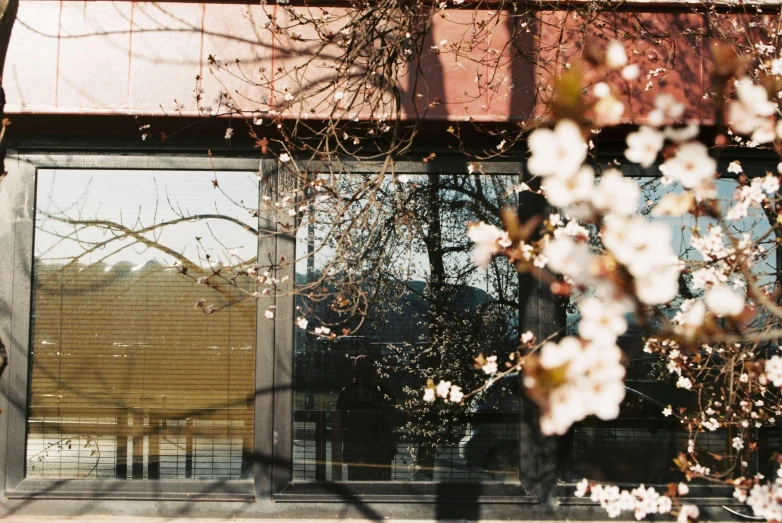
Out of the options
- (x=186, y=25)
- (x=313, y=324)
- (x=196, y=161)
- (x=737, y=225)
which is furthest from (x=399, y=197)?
(x=737, y=225)

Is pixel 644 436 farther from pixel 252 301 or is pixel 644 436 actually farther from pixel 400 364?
pixel 252 301

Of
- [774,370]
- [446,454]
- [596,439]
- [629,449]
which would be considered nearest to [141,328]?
[446,454]

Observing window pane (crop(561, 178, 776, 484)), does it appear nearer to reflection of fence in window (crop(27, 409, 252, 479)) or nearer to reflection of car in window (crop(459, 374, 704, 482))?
reflection of car in window (crop(459, 374, 704, 482))

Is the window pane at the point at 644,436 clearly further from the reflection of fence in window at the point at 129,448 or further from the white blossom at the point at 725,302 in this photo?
the white blossom at the point at 725,302

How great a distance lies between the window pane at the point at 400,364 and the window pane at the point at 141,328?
0.44 meters

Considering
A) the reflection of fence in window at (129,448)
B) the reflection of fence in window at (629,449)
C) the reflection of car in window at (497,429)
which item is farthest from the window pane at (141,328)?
the reflection of fence in window at (629,449)

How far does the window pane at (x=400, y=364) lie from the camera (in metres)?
4.76

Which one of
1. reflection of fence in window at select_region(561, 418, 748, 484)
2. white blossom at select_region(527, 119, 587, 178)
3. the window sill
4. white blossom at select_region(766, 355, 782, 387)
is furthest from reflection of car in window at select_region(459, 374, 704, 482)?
white blossom at select_region(527, 119, 587, 178)

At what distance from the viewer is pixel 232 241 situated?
4.87 m

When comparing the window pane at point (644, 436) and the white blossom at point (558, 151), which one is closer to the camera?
the white blossom at point (558, 151)

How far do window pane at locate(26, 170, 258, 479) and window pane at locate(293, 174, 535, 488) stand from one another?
0.44m

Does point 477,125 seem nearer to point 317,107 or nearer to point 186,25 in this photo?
point 317,107

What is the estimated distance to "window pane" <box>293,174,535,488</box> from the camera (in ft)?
15.6

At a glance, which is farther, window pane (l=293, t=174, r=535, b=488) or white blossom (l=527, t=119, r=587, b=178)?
window pane (l=293, t=174, r=535, b=488)
